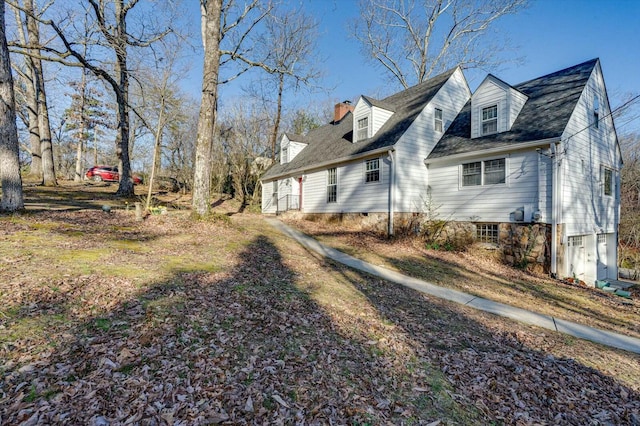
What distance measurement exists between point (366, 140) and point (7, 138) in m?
12.0

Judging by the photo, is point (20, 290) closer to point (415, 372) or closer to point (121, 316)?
point (121, 316)

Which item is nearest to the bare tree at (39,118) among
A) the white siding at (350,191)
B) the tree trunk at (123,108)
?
the tree trunk at (123,108)

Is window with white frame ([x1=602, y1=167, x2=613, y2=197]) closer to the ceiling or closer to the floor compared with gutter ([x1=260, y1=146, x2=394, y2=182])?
closer to the floor

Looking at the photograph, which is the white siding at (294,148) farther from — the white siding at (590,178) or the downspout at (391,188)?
the white siding at (590,178)

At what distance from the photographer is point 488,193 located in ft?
36.3

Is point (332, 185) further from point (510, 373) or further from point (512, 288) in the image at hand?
point (510, 373)

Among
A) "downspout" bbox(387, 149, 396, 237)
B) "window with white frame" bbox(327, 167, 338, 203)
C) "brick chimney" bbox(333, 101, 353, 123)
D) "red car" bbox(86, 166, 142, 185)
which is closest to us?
"downspout" bbox(387, 149, 396, 237)

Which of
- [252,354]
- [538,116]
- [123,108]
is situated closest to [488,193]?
[538,116]

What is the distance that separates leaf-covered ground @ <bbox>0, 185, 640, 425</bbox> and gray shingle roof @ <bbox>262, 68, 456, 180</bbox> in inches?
346

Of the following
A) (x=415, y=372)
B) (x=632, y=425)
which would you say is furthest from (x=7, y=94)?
(x=632, y=425)

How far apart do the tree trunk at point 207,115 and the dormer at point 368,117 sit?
23.5 ft

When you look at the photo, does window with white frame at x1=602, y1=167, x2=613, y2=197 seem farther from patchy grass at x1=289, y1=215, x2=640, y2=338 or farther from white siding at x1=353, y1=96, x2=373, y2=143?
white siding at x1=353, y1=96, x2=373, y2=143

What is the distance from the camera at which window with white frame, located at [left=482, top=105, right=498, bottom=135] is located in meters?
11.4

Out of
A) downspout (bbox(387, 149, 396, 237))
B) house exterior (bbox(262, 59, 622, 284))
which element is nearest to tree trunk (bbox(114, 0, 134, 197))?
house exterior (bbox(262, 59, 622, 284))
